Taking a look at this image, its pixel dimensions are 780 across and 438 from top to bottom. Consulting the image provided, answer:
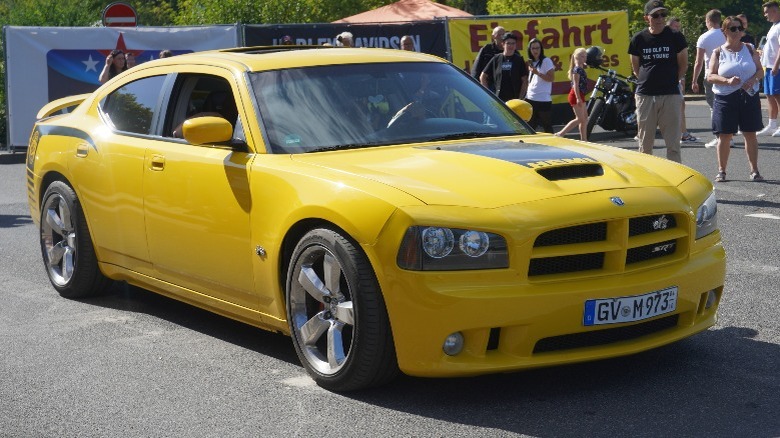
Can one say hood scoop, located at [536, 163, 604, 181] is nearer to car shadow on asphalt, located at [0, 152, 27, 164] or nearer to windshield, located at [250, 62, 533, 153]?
windshield, located at [250, 62, 533, 153]

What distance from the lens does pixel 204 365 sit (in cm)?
626

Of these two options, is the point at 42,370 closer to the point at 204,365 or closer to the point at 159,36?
the point at 204,365

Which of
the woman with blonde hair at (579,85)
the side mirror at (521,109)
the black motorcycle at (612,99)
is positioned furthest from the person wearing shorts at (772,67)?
the side mirror at (521,109)

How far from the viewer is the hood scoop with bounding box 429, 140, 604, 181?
18.7ft

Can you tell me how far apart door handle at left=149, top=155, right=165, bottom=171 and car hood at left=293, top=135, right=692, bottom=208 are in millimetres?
1044

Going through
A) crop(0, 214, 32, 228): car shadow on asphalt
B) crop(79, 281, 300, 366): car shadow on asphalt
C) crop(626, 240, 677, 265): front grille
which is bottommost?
crop(0, 214, 32, 228): car shadow on asphalt

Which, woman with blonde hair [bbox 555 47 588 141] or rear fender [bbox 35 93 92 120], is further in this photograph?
woman with blonde hair [bbox 555 47 588 141]

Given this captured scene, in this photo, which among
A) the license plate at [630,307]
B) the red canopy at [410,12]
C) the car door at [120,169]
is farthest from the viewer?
the red canopy at [410,12]

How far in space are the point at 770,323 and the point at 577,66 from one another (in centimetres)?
1190

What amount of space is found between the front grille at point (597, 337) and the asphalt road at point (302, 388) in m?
0.21

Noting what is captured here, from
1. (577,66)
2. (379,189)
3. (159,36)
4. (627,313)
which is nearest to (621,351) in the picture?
(627,313)

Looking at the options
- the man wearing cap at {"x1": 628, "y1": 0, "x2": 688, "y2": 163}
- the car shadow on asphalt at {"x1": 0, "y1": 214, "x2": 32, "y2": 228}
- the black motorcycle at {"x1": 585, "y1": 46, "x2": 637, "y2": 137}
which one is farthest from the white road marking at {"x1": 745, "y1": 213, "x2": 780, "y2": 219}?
the black motorcycle at {"x1": 585, "y1": 46, "x2": 637, "y2": 137}

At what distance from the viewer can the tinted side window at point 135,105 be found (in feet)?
24.1

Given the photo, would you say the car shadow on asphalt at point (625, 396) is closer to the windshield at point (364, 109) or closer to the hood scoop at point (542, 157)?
the hood scoop at point (542, 157)
